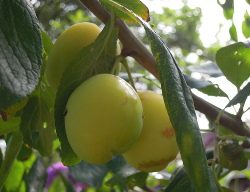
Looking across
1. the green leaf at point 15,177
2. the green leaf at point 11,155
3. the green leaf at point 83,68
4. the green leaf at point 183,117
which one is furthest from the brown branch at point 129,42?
the green leaf at point 15,177

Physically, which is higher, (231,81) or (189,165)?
(189,165)

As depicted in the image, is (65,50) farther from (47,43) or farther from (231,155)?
(231,155)

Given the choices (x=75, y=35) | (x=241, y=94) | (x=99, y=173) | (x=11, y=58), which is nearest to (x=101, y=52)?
(x=75, y=35)

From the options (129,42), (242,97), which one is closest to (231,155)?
(242,97)

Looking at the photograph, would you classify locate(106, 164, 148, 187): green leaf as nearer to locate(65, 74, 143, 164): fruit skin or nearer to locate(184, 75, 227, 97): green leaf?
locate(184, 75, 227, 97): green leaf

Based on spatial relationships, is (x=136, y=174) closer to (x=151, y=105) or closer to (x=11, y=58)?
(x=151, y=105)

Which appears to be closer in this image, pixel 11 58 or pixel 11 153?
pixel 11 58
